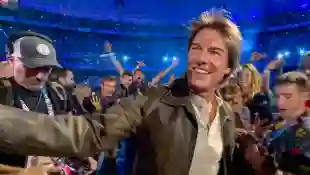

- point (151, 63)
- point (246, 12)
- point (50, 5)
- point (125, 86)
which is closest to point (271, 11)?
point (246, 12)

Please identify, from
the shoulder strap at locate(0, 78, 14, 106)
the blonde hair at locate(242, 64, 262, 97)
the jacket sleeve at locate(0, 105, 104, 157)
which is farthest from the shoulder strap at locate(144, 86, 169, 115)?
the blonde hair at locate(242, 64, 262, 97)

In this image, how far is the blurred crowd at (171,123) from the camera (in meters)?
0.65

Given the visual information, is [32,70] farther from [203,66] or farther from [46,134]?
[46,134]

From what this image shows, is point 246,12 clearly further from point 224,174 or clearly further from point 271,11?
point 224,174

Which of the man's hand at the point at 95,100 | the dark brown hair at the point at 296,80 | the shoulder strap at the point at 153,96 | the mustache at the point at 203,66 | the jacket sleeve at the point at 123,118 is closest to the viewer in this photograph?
the jacket sleeve at the point at 123,118

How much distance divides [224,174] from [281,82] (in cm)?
102

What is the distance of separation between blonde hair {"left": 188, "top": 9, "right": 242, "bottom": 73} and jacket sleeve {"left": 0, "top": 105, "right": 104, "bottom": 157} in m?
0.58

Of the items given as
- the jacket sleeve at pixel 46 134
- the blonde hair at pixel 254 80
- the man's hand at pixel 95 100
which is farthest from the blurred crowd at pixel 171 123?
the man's hand at pixel 95 100

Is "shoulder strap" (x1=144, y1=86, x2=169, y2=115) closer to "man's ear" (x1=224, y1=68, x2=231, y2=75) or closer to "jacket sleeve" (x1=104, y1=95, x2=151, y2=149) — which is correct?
"jacket sleeve" (x1=104, y1=95, x2=151, y2=149)

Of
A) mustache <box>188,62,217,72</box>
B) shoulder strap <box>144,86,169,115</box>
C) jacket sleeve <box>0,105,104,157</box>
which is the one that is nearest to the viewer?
jacket sleeve <box>0,105,104,157</box>

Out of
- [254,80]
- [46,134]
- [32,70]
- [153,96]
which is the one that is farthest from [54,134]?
[254,80]

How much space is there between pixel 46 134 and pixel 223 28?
2.30ft

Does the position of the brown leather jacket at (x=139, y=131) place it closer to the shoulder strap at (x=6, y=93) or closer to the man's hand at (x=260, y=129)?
the man's hand at (x=260, y=129)

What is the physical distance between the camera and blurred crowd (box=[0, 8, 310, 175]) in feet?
2.14
